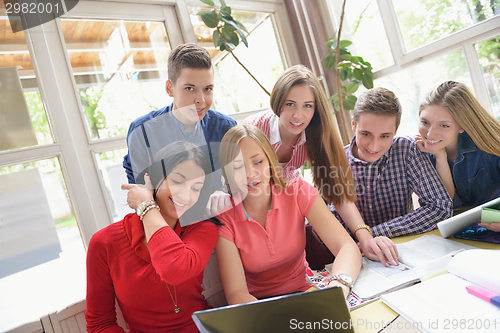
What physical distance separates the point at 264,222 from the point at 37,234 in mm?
1358

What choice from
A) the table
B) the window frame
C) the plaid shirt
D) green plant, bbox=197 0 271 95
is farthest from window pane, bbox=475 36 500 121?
the table

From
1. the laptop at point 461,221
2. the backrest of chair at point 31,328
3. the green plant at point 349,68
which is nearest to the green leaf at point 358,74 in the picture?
the green plant at point 349,68

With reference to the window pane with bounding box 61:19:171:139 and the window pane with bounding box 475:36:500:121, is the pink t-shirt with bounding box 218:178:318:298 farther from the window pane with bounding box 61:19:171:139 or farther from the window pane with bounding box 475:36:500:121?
the window pane with bounding box 475:36:500:121

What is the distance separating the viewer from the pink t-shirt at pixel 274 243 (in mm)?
1067

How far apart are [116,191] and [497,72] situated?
2.59 meters

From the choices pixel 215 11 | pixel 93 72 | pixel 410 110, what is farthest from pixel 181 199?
pixel 410 110

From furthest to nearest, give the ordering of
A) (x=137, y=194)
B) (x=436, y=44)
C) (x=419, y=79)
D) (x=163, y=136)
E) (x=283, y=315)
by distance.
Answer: (x=419, y=79) → (x=436, y=44) → (x=163, y=136) → (x=137, y=194) → (x=283, y=315)

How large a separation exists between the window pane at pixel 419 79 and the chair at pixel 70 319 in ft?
7.37

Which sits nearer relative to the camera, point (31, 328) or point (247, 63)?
point (31, 328)

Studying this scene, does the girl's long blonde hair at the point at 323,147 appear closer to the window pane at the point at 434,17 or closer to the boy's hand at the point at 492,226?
the boy's hand at the point at 492,226

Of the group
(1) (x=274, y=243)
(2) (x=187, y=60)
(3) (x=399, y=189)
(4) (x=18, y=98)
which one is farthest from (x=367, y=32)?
(4) (x=18, y=98)

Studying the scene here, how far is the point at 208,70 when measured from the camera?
142 cm

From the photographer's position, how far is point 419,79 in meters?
2.36

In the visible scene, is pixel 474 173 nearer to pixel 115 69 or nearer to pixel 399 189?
pixel 399 189
